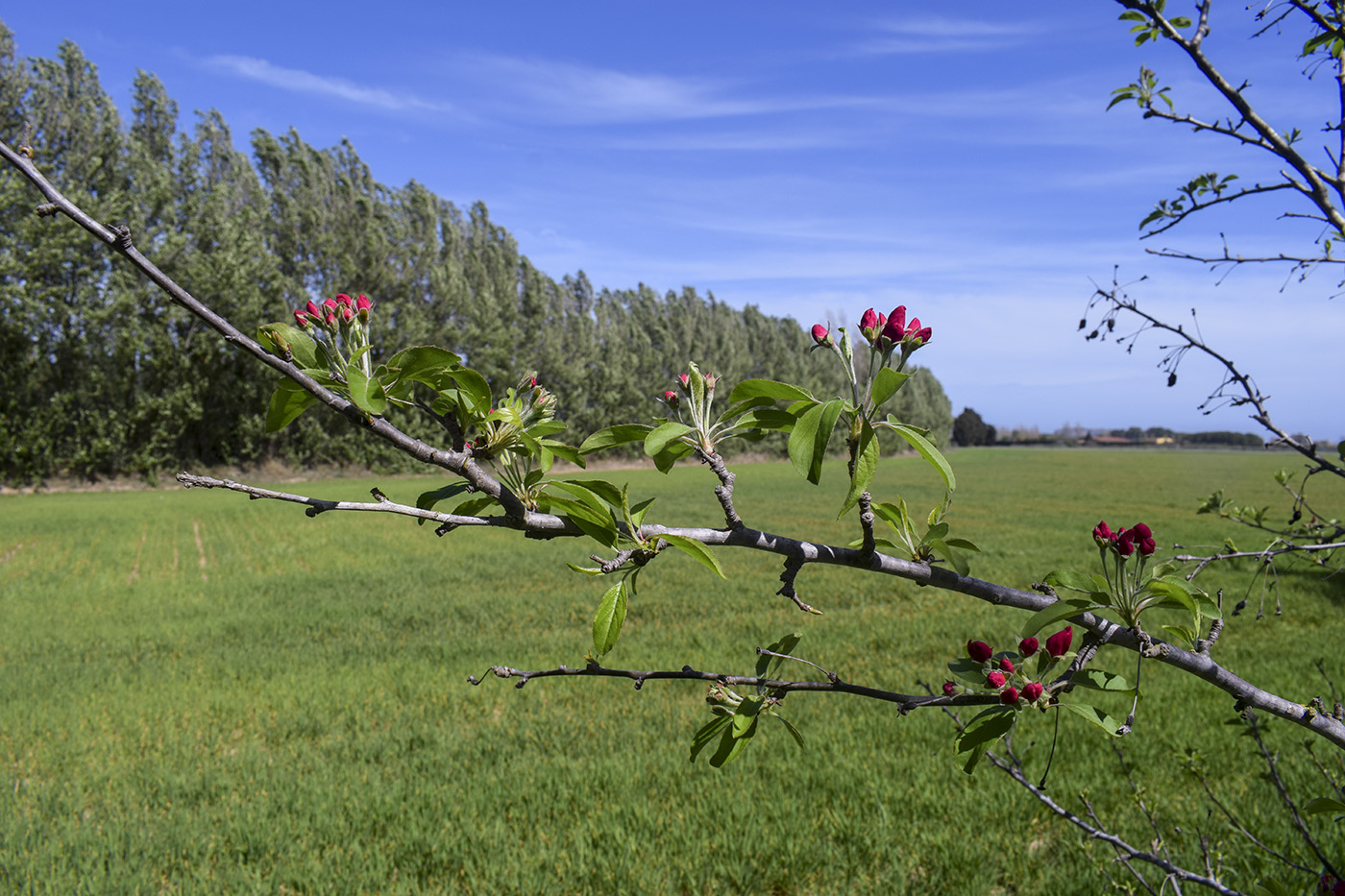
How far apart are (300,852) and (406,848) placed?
48 centimetres

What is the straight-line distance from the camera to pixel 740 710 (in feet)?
3.47

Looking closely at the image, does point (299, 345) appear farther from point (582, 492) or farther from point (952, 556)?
point (952, 556)

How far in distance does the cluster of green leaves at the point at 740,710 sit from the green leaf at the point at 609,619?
0.78 feet

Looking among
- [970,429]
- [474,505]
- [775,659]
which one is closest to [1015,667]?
[775,659]

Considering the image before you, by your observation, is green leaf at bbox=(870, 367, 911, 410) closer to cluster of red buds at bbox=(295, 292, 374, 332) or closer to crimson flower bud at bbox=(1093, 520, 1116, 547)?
crimson flower bud at bbox=(1093, 520, 1116, 547)

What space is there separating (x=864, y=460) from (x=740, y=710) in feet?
1.45

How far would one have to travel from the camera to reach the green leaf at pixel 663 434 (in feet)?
2.77

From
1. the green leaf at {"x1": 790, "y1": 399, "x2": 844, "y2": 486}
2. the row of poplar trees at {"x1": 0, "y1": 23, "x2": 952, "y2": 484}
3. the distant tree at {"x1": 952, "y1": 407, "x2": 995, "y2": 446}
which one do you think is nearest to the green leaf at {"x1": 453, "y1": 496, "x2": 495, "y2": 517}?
the green leaf at {"x1": 790, "y1": 399, "x2": 844, "y2": 486}

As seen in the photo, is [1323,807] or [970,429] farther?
[970,429]

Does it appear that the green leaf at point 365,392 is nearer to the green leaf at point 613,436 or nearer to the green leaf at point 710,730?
the green leaf at point 613,436

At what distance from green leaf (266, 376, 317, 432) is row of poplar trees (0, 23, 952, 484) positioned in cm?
1647

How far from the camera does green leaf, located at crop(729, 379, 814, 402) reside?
832 millimetres

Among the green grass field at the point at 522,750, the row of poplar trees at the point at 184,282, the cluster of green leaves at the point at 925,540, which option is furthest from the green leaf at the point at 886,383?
the row of poplar trees at the point at 184,282

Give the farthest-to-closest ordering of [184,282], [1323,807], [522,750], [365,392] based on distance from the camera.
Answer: [184,282] → [522,750] → [1323,807] → [365,392]
